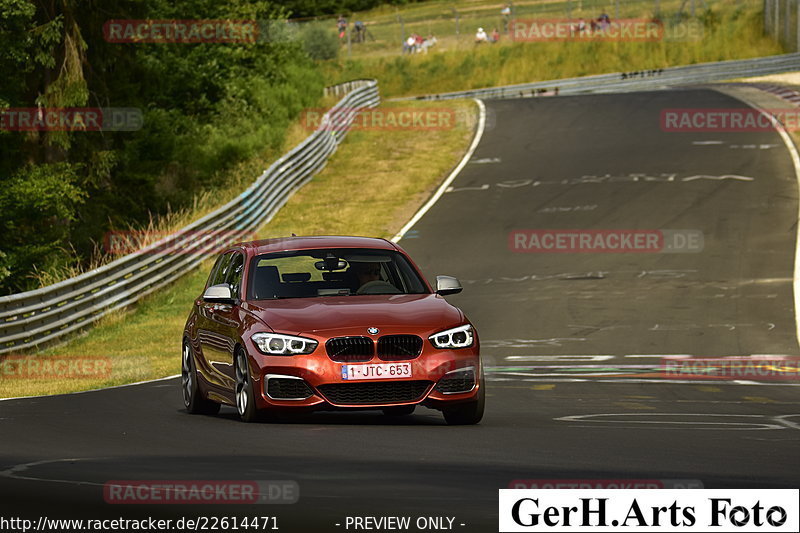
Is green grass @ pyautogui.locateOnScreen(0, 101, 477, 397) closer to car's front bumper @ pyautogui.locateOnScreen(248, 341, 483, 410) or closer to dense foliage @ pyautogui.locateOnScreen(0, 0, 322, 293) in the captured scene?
dense foliage @ pyautogui.locateOnScreen(0, 0, 322, 293)

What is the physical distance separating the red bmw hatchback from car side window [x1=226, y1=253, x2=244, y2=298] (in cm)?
10

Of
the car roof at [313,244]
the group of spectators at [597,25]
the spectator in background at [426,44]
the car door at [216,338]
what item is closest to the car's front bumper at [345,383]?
the car door at [216,338]

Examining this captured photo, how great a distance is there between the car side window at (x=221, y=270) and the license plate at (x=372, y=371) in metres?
2.69

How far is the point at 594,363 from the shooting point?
17.2 meters

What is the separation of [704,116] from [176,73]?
1816cm

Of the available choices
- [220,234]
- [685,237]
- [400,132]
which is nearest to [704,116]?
[400,132]

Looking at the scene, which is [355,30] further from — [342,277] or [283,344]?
[283,344]

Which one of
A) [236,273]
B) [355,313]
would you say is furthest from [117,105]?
[355,313]

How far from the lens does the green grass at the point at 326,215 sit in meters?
18.8

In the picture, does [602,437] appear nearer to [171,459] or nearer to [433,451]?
[433,451]

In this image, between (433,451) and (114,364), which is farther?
(114,364)

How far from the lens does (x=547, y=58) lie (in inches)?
2653

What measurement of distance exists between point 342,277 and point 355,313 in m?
1.14

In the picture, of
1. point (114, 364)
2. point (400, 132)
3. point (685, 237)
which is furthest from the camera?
point (400, 132)
